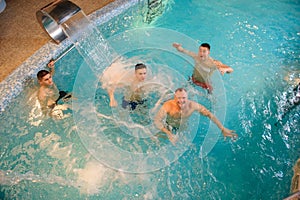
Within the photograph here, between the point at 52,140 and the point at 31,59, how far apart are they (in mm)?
1225

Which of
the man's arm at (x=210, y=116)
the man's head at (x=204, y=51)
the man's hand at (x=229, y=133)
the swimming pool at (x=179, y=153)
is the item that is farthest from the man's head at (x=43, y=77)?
the man's hand at (x=229, y=133)

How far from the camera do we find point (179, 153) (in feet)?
9.35

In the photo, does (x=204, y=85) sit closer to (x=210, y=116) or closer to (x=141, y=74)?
(x=210, y=116)

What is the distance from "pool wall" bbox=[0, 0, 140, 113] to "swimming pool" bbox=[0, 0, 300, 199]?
0.30 feet

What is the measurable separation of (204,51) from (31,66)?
2.28m

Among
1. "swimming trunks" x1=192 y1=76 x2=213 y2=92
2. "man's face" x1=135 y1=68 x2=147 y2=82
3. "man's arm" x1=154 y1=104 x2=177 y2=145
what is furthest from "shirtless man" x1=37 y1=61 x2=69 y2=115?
"swimming trunks" x1=192 y1=76 x2=213 y2=92

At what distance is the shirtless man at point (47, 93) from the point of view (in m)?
3.14

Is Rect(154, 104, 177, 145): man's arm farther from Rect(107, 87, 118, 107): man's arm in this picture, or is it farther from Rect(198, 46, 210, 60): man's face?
Rect(198, 46, 210, 60): man's face

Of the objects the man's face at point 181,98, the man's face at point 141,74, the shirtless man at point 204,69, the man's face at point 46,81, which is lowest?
the shirtless man at point 204,69

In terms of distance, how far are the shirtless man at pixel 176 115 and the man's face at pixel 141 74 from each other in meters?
0.43

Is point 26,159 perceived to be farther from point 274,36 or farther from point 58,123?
point 274,36

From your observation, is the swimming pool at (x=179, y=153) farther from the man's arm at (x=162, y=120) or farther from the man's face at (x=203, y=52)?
the man's face at (x=203, y=52)

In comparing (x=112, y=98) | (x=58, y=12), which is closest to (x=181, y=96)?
(x=112, y=98)

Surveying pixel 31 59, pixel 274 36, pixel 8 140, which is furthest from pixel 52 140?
pixel 274 36
